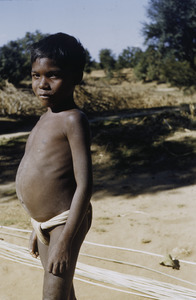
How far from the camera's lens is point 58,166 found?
1637 millimetres

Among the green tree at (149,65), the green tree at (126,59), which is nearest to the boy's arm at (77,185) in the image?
the green tree at (149,65)

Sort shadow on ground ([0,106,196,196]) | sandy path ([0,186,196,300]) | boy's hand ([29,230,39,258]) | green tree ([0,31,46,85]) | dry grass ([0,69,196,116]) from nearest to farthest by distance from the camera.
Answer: boy's hand ([29,230,39,258]), sandy path ([0,186,196,300]), shadow on ground ([0,106,196,196]), dry grass ([0,69,196,116]), green tree ([0,31,46,85])

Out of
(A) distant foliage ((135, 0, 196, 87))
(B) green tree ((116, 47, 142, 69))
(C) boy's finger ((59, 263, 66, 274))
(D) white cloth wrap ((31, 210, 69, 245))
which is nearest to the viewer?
(C) boy's finger ((59, 263, 66, 274))

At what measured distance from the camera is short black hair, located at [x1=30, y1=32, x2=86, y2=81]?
1.58 metres

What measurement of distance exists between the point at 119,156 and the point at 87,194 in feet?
16.6

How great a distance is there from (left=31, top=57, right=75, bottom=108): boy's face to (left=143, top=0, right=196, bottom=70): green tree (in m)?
17.2

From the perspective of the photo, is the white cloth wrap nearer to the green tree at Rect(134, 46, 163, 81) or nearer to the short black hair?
the short black hair

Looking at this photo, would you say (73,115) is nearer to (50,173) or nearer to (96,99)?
(50,173)

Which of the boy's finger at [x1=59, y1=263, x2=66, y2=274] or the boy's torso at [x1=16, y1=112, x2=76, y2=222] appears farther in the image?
the boy's torso at [x1=16, y1=112, x2=76, y2=222]

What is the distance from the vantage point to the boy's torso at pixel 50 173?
1.64 m

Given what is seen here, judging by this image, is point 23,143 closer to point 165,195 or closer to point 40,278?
point 165,195

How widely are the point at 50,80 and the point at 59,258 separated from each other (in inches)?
32.4

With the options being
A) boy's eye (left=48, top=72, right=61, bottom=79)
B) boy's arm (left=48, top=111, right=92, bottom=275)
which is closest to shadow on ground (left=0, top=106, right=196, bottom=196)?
boy's arm (left=48, top=111, right=92, bottom=275)

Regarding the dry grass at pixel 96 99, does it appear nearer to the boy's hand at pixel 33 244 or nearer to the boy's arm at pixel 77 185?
the boy's hand at pixel 33 244
